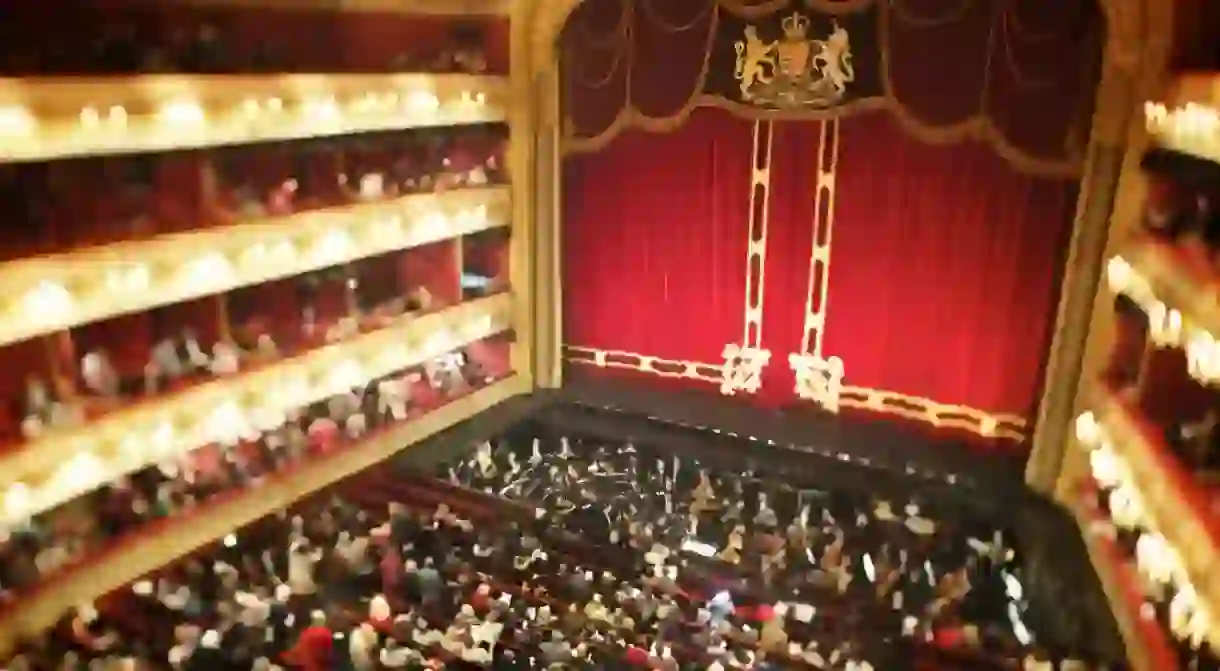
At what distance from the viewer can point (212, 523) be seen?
495 centimetres

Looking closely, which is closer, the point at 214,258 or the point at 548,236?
the point at 214,258

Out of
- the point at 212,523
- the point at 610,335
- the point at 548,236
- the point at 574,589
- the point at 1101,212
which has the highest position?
the point at 1101,212

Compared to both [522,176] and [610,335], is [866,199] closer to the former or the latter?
[610,335]

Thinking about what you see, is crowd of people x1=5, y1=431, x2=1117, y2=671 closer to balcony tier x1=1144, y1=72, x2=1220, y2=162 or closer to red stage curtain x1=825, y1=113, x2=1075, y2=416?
red stage curtain x1=825, y1=113, x2=1075, y2=416

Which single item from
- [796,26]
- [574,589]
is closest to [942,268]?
[796,26]

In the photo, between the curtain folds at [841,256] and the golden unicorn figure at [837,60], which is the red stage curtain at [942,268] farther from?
the golden unicorn figure at [837,60]

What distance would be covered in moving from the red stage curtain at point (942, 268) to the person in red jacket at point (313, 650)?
3.53m

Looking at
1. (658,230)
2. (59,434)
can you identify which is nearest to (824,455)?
(658,230)

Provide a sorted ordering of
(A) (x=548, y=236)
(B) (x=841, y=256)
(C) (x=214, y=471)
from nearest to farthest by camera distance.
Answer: (C) (x=214, y=471)
(B) (x=841, y=256)
(A) (x=548, y=236)

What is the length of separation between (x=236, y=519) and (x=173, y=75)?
7.10 ft

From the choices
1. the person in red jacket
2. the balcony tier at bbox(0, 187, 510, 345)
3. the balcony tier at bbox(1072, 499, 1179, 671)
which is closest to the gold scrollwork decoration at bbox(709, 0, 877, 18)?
the balcony tier at bbox(0, 187, 510, 345)

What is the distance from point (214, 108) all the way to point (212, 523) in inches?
78.5

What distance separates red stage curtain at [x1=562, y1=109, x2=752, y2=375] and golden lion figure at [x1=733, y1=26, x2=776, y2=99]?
287 millimetres

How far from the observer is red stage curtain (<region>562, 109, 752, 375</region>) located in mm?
6438
